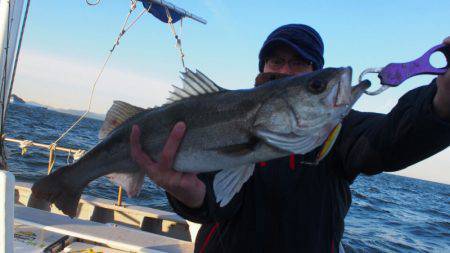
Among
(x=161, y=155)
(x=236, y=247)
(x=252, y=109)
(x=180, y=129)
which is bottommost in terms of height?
(x=236, y=247)

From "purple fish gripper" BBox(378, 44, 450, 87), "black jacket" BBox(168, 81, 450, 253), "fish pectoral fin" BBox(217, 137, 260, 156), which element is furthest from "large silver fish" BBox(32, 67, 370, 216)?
"black jacket" BBox(168, 81, 450, 253)

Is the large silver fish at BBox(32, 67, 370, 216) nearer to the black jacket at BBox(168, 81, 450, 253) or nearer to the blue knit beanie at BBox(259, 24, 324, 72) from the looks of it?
the black jacket at BBox(168, 81, 450, 253)

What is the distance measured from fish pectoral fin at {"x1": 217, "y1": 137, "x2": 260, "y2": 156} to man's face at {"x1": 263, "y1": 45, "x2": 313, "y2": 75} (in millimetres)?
1293

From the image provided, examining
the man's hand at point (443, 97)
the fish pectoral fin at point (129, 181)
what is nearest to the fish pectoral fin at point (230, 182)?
the fish pectoral fin at point (129, 181)

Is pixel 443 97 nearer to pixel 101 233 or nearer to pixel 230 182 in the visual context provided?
pixel 230 182

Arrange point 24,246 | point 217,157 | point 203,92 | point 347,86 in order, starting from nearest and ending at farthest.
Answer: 1. point 347,86
2. point 217,157
3. point 203,92
4. point 24,246

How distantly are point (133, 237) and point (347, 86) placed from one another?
457 cm

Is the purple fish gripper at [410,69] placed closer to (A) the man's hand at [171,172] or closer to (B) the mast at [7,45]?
(A) the man's hand at [171,172]

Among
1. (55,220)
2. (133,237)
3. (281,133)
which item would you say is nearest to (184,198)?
(281,133)

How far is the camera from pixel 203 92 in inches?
115

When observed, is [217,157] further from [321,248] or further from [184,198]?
[321,248]

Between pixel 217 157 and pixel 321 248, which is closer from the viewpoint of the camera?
pixel 217 157

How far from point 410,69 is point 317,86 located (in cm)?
57

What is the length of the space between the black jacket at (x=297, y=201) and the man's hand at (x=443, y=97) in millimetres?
413
